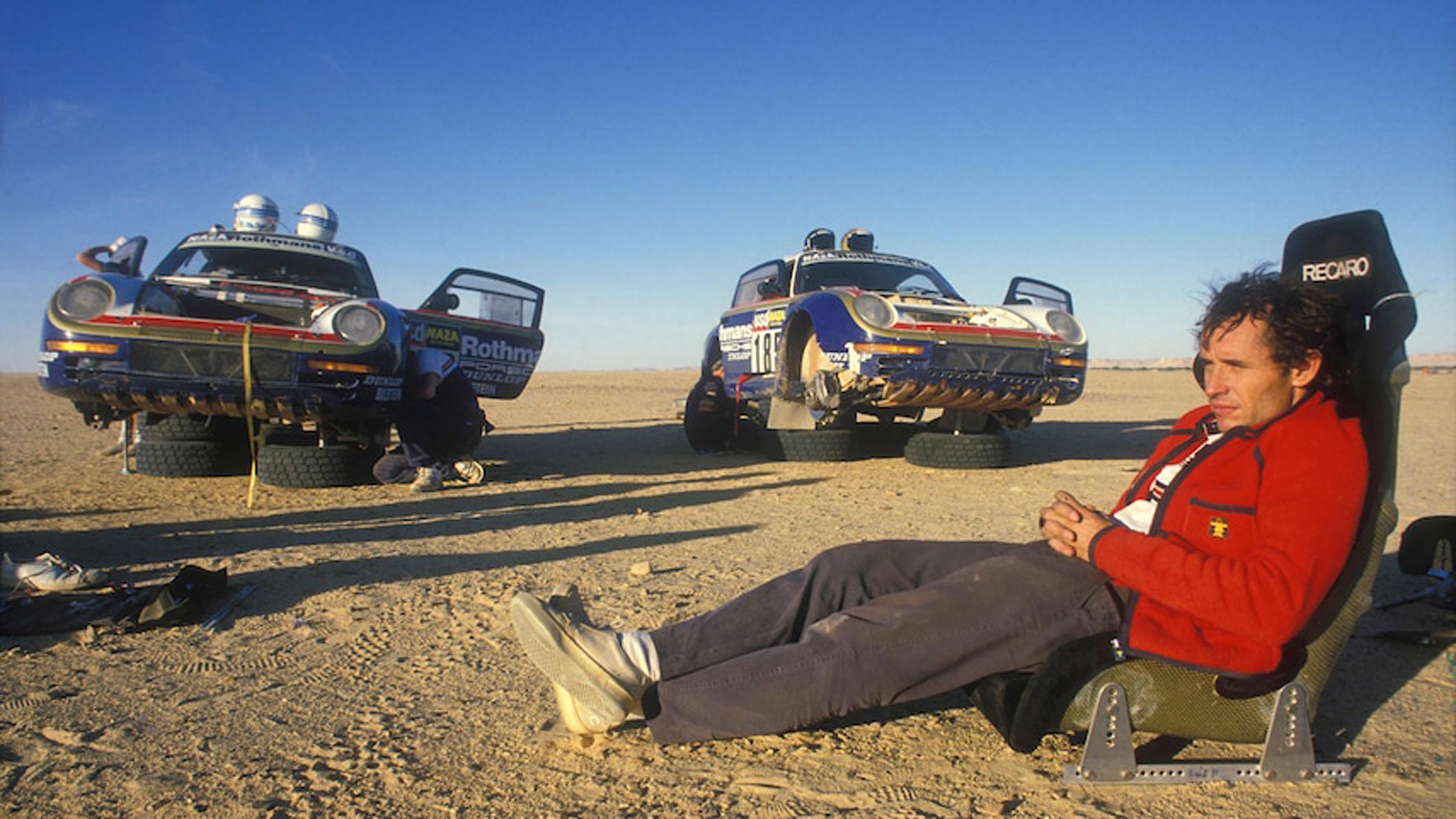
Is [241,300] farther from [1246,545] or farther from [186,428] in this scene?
[1246,545]

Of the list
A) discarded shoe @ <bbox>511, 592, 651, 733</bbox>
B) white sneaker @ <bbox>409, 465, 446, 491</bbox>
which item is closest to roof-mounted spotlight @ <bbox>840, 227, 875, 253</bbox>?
white sneaker @ <bbox>409, 465, 446, 491</bbox>

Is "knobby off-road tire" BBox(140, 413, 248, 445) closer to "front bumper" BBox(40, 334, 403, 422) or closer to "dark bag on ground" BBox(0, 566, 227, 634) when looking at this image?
"front bumper" BBox(40, 334, 403, 422)

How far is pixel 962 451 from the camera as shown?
24.7ft

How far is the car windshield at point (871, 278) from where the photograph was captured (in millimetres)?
8391

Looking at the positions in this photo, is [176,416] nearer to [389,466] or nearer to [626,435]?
[389,466]

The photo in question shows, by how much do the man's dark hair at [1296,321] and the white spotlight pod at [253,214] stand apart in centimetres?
839

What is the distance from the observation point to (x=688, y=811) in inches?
76.2

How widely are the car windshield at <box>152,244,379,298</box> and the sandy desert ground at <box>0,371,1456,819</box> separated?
2.09m

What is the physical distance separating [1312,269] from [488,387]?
6915mm

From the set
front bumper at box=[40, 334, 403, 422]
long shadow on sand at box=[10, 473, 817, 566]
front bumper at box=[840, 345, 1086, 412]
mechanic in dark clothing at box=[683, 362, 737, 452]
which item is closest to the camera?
long shadow on sand at box=[10, 473, 817, 566]

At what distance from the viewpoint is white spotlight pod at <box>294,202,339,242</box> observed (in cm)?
839

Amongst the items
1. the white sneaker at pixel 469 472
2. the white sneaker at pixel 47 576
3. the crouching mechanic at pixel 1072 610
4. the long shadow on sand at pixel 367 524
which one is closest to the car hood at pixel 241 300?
the white sneaker at pixel 469 472

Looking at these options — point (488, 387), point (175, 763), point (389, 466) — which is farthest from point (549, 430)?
point (175, 763)

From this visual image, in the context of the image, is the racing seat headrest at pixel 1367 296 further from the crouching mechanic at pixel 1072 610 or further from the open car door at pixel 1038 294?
the open car door at pixel 1038 294
